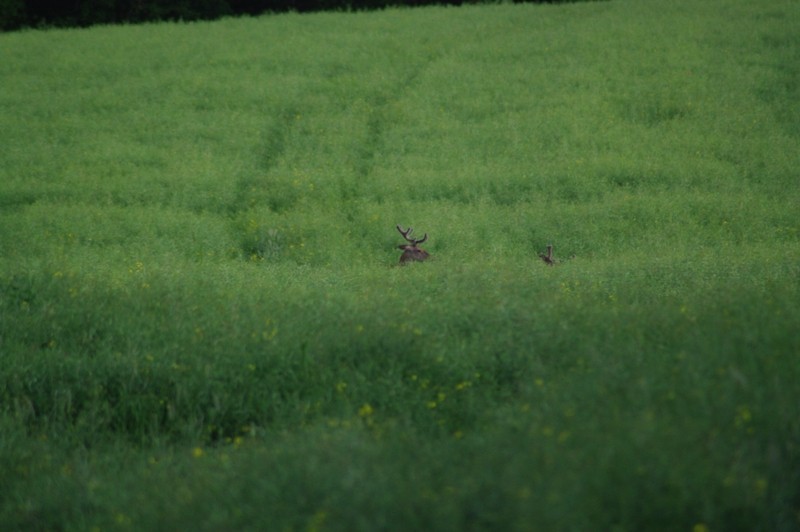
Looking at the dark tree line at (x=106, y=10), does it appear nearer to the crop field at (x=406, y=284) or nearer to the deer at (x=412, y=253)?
the crop field at (x=406, y=284)

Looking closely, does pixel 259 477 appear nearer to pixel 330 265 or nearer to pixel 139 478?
pixel 139 478

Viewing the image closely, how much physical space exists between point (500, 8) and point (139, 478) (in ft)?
103

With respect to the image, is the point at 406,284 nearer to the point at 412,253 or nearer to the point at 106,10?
the point at 412,253

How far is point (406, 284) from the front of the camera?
10617 mm

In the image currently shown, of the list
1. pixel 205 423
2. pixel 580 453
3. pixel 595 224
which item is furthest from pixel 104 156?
pixel 580 453

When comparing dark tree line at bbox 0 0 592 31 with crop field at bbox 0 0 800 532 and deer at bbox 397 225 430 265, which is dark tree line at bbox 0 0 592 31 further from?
deer at bbox 397 225 430 265

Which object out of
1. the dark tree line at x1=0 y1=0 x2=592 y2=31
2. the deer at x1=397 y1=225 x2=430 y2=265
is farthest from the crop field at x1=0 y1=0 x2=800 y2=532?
the dark tree line at x1=0 y1=0 x2=592 y2=31

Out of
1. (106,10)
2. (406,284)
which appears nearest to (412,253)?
(406,284)

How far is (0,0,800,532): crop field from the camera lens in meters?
5.11

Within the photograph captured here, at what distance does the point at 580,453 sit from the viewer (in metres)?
4.88

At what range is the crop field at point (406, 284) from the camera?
511 cm

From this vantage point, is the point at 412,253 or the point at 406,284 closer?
the point at 406,284

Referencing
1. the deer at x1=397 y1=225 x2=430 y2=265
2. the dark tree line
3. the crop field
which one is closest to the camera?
the crop field

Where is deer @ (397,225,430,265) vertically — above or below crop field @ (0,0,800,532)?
below
